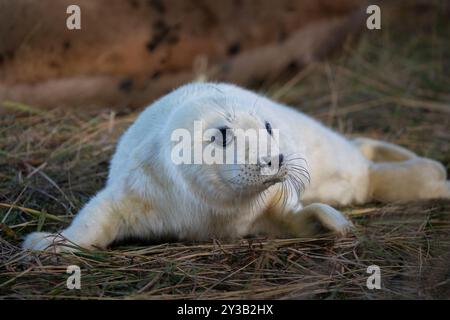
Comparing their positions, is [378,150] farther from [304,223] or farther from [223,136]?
[223,136]

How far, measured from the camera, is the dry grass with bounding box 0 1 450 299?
123 inches

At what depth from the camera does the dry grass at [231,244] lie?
313 cm

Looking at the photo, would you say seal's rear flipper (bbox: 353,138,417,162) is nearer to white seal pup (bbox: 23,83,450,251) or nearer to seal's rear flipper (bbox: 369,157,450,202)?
seal's rear flipper (bbox: 369,157,450,202)

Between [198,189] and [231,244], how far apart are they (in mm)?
332

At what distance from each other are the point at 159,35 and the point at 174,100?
1.87m

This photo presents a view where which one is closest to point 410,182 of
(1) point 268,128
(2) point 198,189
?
(1) point 268,128

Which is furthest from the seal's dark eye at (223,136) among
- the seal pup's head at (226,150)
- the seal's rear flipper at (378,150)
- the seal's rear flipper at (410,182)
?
the seal's rear flipper at (378,150)

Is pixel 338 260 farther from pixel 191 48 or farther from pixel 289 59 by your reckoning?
pixel 289 59

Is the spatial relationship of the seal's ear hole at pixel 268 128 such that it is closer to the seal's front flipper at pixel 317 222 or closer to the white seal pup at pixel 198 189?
the white seal pup at pixel 198 189

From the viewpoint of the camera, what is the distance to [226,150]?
126 inches

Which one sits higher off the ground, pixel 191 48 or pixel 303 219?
pixel 191 48

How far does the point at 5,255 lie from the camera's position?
11.2 feet

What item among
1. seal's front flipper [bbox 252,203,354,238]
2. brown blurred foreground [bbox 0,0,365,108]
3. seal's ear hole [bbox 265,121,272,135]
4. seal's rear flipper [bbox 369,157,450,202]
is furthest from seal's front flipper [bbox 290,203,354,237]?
brown blurred foreground [bbox 0,0,365,108]
